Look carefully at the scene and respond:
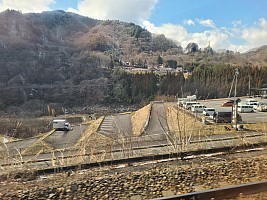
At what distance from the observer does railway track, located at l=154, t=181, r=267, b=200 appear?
320 cm

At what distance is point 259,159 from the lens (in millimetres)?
5598

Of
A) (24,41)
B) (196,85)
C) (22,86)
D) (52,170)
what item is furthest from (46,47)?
(52,170)

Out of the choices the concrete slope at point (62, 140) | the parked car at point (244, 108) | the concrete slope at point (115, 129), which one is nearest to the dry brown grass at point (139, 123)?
the concrete slope at point (115, 129)

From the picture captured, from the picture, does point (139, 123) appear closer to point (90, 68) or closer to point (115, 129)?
point (115, 129)

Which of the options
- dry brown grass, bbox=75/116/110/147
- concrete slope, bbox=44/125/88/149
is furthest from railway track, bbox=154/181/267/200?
concrete slope, bbox=44/125/88/149

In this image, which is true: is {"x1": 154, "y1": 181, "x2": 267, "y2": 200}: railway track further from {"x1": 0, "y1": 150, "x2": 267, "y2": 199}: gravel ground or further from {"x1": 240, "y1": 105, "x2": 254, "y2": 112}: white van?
{"x1": 240, "y1": 105, "x2": 254, "y2": 112}: white van

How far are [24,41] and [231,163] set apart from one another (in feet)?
389

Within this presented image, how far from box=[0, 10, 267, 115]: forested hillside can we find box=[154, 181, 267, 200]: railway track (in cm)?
1039

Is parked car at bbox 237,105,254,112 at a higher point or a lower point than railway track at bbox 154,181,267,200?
lower

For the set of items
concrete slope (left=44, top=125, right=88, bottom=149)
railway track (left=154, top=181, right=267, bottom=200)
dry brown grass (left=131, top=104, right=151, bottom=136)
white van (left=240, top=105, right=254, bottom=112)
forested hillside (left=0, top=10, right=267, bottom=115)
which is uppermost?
forested hillside (left=0, top=10, right=267, bottom=115)

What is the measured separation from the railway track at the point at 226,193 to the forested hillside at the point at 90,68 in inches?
409

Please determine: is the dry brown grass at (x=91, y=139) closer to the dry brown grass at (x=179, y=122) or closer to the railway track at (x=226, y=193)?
the dry brown grass at (x=179, y=122)

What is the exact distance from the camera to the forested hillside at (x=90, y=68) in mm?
51938

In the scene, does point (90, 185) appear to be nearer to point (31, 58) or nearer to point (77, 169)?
point (77, 169)
